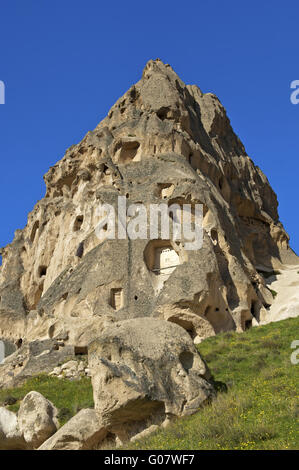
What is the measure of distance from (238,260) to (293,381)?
56.6 feet

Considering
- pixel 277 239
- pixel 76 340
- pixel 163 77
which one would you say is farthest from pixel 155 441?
pixel 277 239

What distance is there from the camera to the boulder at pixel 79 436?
11.7 meters

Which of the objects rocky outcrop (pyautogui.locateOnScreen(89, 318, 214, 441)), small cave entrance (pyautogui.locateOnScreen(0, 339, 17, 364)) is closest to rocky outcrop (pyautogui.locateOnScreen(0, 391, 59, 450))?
rocky outcrop (pyautogui.locateOnScreen(89, 318, 214, 441))

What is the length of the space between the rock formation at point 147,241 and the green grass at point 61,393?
2069 mm

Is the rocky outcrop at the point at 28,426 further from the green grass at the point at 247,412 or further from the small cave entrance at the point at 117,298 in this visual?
the small cave entrance at the point at 117,298

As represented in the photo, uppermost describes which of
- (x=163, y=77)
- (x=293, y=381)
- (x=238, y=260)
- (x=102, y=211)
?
(x=163, y=77)

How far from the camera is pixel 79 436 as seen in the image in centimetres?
1169

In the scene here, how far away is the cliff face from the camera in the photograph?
24.8 meters

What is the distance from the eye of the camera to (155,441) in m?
10.5

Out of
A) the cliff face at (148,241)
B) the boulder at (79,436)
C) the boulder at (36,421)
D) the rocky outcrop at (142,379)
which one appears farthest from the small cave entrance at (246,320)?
the boulder at (79,436)

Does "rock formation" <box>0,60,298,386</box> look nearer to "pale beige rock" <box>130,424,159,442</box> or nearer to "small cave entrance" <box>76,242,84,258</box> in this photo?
"small cave entrance" <box>76,242,84,258</box>

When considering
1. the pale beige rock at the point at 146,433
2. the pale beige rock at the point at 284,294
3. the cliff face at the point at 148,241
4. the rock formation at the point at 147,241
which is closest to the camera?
the pale beige rock at the point at 146,433

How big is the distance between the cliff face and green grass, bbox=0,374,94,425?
297cm

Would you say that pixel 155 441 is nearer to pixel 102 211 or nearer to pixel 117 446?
pixel 117 446
